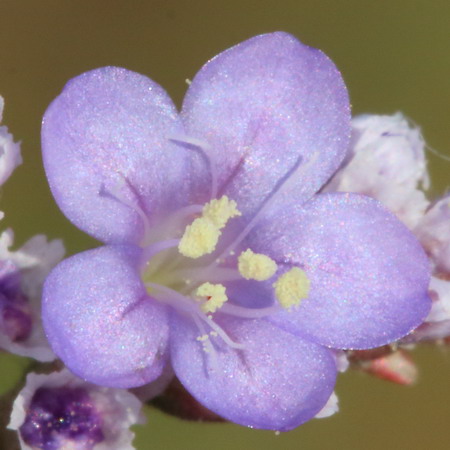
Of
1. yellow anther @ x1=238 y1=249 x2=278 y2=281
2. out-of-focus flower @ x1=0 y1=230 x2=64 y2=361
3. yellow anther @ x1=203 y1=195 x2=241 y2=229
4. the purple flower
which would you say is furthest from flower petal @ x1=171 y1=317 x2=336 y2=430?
out-of-focus flower @ x1=0 y1=230 x2=64 y2=361

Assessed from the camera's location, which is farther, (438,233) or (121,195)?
(438,233)

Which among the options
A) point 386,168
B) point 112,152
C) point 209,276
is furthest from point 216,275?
point 386,168

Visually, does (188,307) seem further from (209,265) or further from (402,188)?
(402,188)

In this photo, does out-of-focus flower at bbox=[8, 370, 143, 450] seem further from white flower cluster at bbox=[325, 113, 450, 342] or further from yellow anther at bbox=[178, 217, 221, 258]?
white flower cluster at bbox=[325, 113, 450, 342]

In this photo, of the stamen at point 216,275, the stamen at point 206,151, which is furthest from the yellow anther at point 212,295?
the stamen at point 206,151

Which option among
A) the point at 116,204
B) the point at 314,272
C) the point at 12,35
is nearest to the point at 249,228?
the point at 314,272

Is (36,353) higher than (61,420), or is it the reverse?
(36,353)
